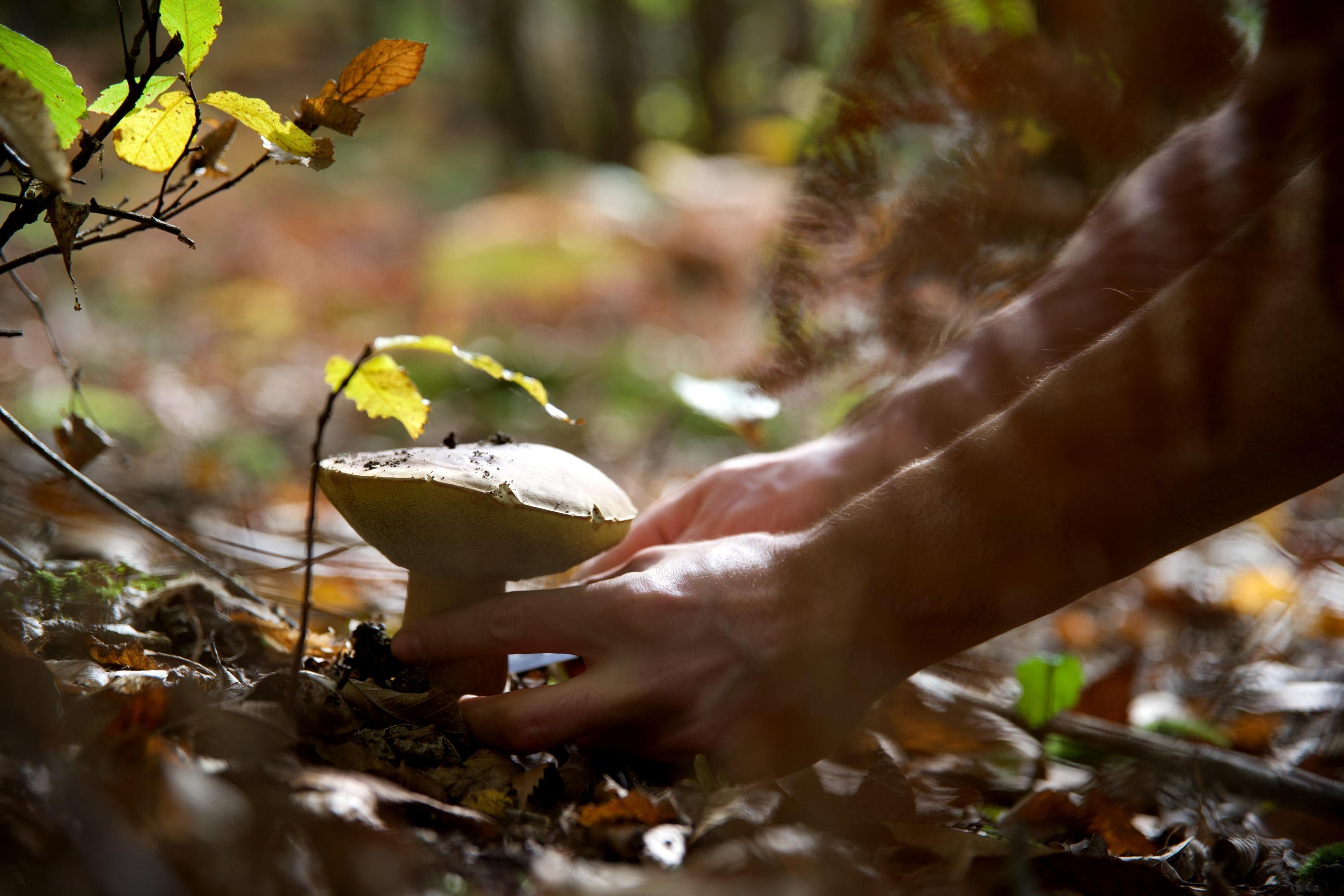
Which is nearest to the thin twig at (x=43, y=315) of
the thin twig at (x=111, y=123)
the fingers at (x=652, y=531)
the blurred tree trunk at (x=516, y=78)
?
the thin twig at (x=111, y=123)

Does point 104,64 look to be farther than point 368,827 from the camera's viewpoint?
Yes

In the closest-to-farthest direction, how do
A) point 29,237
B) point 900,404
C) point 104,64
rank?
point 900,404
point 29,237
point 104,64

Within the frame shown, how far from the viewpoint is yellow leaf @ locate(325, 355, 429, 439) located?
40.2 inches

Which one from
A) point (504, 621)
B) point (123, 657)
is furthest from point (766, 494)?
point (123, 657)

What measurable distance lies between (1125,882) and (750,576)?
53cm

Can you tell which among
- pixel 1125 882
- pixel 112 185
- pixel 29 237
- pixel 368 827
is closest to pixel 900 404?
pixel 1125 882

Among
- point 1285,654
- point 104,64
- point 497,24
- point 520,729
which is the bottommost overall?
point 1285,654

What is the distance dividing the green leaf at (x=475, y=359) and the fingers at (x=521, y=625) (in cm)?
22

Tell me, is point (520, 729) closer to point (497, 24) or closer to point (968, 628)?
point (968, 628)

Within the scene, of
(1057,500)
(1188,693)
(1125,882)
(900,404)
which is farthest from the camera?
(1188,693)

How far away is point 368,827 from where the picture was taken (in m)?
0.70

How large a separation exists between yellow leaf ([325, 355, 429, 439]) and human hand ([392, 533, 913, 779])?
259 millimetres

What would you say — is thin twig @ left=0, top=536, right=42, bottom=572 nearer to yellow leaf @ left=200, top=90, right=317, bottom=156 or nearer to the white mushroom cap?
the white mushroom cap

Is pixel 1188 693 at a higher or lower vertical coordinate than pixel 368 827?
lower
